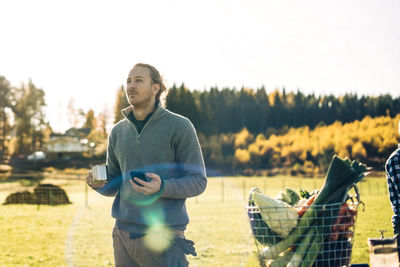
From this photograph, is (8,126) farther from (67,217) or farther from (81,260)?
(81,260)

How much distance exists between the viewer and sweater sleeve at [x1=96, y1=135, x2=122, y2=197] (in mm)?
3898

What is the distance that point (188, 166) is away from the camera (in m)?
3.62

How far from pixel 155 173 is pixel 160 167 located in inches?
2.3

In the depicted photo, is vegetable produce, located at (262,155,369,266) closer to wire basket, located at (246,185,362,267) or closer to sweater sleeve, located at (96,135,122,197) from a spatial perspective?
wire basket, located at (246,185,362,267)

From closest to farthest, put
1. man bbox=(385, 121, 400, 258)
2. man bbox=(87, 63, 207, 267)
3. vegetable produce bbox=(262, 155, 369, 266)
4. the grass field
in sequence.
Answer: vegetable produce bbox=(262, 155, 369, 266) → man bbox=(87, 63, 207, 267) → man bbox=(385, 121, 400, 258) → the grass field

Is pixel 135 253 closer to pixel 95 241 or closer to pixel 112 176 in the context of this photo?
pixel 112 176

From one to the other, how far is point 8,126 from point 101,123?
1527cm

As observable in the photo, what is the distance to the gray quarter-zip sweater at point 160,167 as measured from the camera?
3.59 meters

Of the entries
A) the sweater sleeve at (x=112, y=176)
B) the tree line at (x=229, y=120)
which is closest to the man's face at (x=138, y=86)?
the sweater sleeve at (x=112, y=176)

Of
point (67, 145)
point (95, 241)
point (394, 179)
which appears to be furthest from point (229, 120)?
point (394, 179)

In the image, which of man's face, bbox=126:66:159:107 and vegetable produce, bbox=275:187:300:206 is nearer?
vegetable produce, bbox=275:187:300:206

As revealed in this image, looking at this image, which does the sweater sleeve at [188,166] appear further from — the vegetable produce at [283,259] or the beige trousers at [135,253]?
the vegetable produce at [283,259]

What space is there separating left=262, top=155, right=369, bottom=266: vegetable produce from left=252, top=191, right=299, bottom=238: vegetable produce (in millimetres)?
36

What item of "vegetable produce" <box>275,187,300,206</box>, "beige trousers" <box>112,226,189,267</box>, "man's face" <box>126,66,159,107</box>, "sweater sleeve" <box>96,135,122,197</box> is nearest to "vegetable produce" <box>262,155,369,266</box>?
"vegetable produce" <box>275,187,300,206</box>
